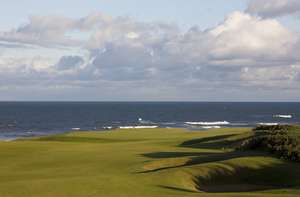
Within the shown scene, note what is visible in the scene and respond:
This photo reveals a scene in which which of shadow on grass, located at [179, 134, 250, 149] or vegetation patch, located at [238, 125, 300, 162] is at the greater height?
vegetation patch, located at [238, 125, 300, 162]

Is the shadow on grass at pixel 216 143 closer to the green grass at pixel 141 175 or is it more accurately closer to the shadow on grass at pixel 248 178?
the green grass at pixel 141 175

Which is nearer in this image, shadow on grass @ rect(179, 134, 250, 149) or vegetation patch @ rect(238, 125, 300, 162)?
vegetation patch @ rect(238, 125, 300, 162)

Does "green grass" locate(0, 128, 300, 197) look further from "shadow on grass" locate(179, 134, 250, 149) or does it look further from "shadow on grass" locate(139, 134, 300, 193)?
"shadow on grass" locate(179, 134, 250, 149)

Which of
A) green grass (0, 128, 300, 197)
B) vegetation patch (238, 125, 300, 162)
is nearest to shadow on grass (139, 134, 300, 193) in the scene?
green grass (0, 128, 300, 197)

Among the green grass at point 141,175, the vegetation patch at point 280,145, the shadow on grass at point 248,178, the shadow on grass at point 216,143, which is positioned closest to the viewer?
the green grass at point 141,175

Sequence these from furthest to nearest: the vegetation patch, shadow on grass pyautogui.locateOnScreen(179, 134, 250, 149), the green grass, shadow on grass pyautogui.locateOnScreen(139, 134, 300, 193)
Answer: shadow on grass pyautogui.locateOnScreen(179, 134, 250, 149)
the vegetation patch
shadow on grass pyautogui.locateOnScreen(139, 134, 300, 193)
the green grass

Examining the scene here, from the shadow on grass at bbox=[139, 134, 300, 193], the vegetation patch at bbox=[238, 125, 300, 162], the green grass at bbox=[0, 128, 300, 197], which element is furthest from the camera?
the vegetation patch at bbox=[238, 125, 300, 162]

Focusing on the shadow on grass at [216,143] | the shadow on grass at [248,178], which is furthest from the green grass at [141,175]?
the shadow on grass at [216,143]

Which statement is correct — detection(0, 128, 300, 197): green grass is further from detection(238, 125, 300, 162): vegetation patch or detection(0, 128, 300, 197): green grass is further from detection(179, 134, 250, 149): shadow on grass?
detection(179, 134, 250, 149): shadow on grass

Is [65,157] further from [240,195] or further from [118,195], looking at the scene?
[240,195]

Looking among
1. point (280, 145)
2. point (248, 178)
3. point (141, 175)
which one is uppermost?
point (280, 145)

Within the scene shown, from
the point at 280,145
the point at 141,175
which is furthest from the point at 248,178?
the point at 280,145

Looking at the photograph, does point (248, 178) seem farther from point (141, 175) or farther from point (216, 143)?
point (216, 143)

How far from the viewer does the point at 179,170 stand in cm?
2602
